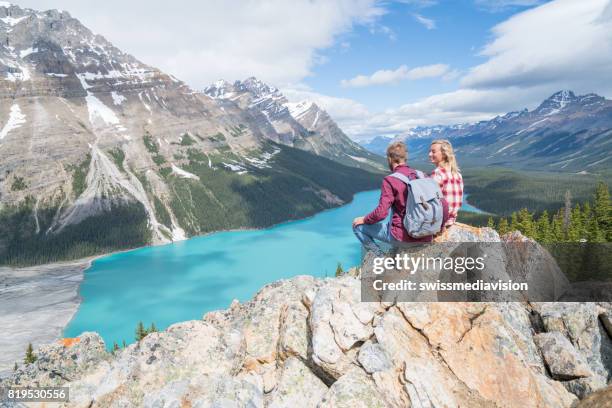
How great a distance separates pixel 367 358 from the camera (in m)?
10.7

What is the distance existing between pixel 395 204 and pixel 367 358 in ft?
15.7

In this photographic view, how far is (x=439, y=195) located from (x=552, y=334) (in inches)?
303

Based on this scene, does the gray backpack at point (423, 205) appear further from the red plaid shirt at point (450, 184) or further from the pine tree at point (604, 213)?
the pine tree at point (604, 213)

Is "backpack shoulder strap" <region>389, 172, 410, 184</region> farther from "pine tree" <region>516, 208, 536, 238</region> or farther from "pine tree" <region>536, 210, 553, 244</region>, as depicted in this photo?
"pine tree" <region>516, 208, 536, 238</region>

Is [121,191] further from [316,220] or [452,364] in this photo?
[452,364]

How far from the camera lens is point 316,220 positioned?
190000mm

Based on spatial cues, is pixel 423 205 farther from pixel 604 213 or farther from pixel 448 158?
pixel 604 213

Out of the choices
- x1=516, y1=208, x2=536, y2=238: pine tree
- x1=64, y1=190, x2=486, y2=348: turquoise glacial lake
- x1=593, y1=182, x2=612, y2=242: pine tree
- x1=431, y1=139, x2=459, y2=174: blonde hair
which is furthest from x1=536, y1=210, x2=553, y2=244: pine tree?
A: x1=64, y1=190, x2=486, y2=348: turquoise glacial lake

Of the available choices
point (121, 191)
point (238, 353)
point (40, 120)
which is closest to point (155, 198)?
point (121, 191)

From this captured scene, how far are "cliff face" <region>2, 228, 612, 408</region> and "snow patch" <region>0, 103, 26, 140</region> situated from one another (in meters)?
193

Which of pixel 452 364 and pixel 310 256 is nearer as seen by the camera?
pixel 452 364

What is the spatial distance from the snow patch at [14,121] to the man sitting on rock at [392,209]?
200 meters

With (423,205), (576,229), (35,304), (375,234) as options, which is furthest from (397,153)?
(35,304)

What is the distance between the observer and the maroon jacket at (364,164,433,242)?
→ 954 centimetres
